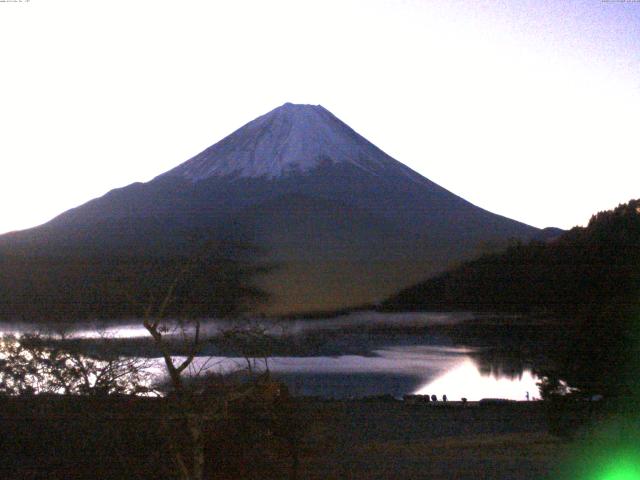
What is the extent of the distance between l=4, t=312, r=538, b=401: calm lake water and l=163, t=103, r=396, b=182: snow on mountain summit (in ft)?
38.1

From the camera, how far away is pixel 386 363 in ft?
32.4

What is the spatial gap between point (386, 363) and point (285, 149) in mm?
15909

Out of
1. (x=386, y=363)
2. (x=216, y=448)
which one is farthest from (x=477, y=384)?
(x=216, y=448)

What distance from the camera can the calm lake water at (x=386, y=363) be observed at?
7031 millimetres

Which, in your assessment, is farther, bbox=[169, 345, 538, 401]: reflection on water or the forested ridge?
the forested ridge

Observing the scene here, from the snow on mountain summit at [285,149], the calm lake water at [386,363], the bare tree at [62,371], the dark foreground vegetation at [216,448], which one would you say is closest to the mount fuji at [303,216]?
the snow on mountain summit at [285,149]

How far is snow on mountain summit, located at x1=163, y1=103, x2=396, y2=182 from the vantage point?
898 inches

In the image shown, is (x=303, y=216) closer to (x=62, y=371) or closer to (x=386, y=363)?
(x=386, y=363)

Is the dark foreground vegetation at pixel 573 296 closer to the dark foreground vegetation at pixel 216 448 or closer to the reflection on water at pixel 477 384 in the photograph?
the reflection on water at pixel 477 384

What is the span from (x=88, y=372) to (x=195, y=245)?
1.22 meters

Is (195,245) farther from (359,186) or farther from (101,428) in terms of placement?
(359,186)

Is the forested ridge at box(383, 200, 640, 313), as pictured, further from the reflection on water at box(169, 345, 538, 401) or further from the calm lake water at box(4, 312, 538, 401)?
the reflection on water at box(169, 345, 538, 401)

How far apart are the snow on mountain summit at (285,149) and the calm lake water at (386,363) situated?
11.6 metres

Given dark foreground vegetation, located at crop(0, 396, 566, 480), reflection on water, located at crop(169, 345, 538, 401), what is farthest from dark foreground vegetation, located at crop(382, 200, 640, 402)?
dark foreground vegetation, located at crop(0, 396, 566, 480)
